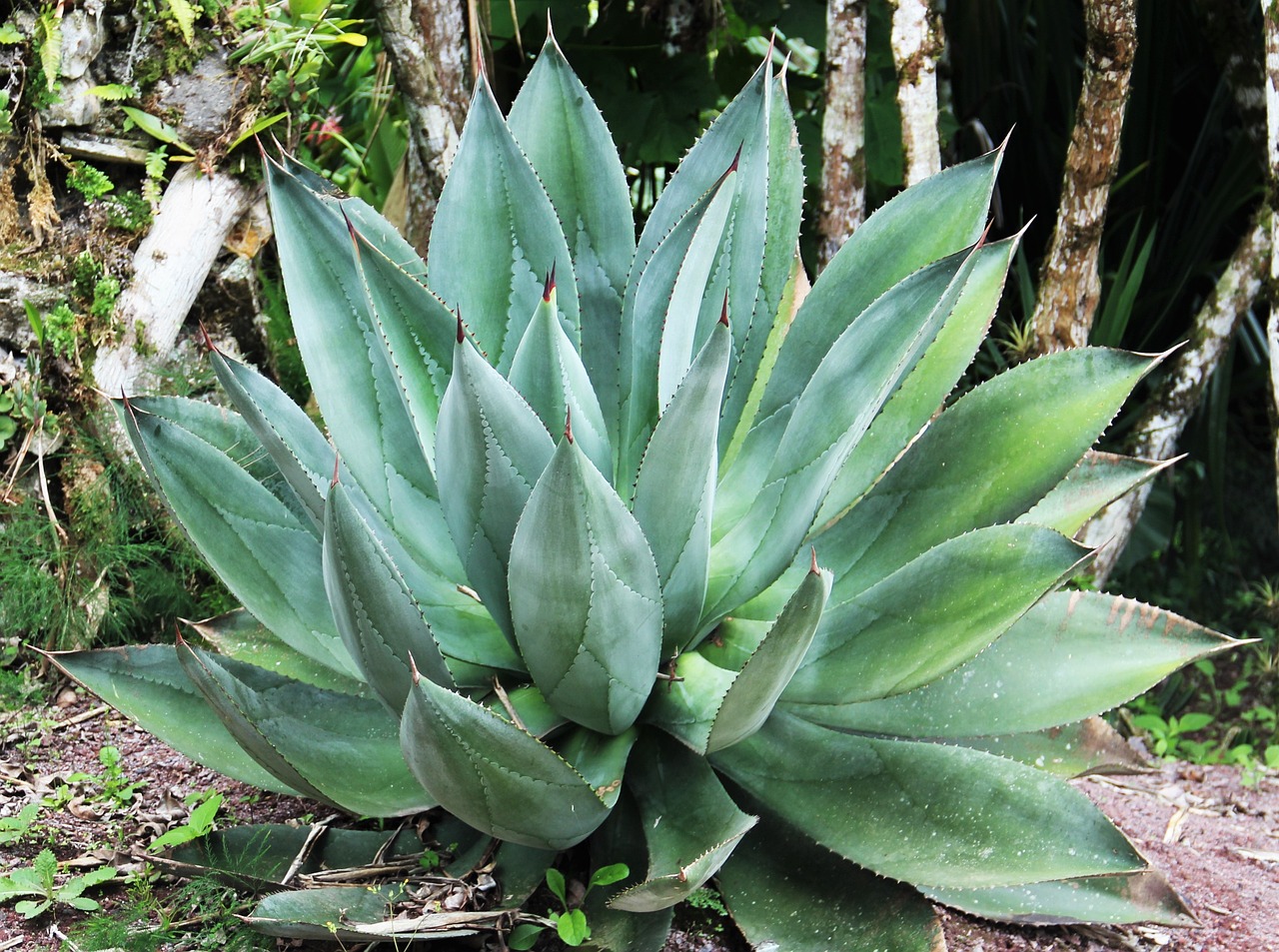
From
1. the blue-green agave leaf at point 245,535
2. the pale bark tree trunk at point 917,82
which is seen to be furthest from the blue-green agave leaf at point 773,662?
the pale bark tree trunk at point 917,82

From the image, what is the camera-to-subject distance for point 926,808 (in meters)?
1.31

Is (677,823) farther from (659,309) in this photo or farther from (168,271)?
(168,271)

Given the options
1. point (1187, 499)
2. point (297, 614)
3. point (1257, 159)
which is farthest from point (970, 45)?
point (297, 614)

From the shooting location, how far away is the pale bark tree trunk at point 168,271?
2.29 m

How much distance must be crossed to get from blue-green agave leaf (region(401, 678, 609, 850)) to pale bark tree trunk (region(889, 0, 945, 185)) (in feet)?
5.55

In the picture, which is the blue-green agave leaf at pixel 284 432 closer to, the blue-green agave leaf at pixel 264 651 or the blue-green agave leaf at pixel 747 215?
the blue-green agave leaf at pixel 264 651

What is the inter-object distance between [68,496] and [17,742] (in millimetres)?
511

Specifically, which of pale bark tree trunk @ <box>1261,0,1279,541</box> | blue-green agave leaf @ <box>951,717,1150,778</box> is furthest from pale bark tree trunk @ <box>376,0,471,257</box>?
pale bark tree trunk @ <box>1261,0,1279,541</box>

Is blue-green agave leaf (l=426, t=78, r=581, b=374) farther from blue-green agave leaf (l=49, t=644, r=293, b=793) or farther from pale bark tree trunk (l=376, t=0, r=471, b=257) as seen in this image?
pale bark tree trunk (l=376, t=0, r=471, b=257)

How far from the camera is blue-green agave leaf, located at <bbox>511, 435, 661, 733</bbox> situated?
1.16m

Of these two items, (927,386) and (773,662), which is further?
(927,386)

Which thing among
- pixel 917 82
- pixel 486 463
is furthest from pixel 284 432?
pixel 917 82

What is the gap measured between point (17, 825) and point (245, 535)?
56cm

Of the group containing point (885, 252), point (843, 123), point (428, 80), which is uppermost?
point (428, 80)
